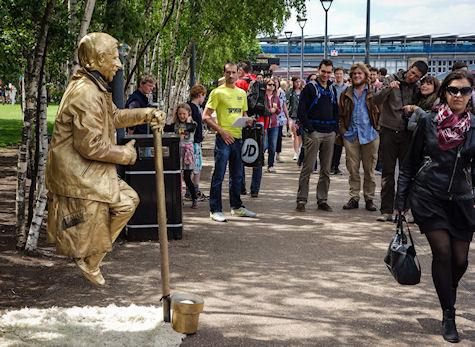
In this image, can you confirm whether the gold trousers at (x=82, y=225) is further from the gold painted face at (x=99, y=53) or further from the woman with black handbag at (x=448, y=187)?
the woman with black handbag at (x=448, y=187)

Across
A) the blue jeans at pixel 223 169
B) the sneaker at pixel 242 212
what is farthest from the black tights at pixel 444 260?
the sneaker at pixel 242 212

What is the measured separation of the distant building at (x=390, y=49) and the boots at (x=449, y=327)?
379 feet

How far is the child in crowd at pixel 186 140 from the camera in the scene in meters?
11.9

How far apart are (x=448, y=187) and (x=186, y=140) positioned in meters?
6.70

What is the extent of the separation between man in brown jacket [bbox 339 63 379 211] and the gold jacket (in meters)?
6.96

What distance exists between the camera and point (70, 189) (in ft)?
15.9

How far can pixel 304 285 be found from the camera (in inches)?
284

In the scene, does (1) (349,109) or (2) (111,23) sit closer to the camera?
(2) (111,23)

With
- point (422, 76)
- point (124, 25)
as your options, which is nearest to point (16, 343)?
point (124, 25)

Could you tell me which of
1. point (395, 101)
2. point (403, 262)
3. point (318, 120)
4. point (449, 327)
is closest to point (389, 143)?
point (395, 101)

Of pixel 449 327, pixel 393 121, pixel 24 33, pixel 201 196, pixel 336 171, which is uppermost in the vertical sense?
pixel 24 33

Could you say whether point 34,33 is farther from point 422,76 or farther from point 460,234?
point 460,234

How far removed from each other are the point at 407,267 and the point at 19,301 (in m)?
3.24

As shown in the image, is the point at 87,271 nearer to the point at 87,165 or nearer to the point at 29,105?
the point at 87,165
